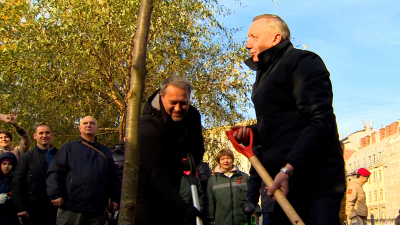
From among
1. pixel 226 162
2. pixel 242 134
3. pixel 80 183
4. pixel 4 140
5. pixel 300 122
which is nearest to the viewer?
pixel 300 122

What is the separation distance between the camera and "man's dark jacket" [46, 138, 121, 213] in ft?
23.4

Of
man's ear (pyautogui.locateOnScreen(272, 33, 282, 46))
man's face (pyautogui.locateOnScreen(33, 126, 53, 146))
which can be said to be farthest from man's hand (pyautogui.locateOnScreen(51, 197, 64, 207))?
man's ear (pyautogui.locateOnScreen(272, 33, 282, 46))

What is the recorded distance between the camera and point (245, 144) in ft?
12.9

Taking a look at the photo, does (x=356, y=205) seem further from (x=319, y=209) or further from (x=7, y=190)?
(x=319, y=209)

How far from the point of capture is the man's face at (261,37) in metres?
3.66

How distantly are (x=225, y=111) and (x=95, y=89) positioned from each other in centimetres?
416

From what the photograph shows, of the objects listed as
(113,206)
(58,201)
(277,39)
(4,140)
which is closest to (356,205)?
(113,206)

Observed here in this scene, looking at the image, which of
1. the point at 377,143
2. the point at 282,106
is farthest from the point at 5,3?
the point at 377,143

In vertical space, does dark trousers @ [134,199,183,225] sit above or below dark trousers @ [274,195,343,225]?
above

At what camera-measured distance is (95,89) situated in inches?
707

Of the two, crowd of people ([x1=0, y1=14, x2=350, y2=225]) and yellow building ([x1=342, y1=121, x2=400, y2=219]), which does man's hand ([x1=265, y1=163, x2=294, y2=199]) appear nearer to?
crowd of people ([x1=0, y1=14, x2=350, y2=225])

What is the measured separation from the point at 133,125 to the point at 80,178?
2631 mm

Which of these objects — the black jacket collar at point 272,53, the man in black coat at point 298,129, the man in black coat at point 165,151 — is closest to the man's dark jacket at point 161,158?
the man in black coat at point 165,151

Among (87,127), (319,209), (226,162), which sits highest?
(87,127)
